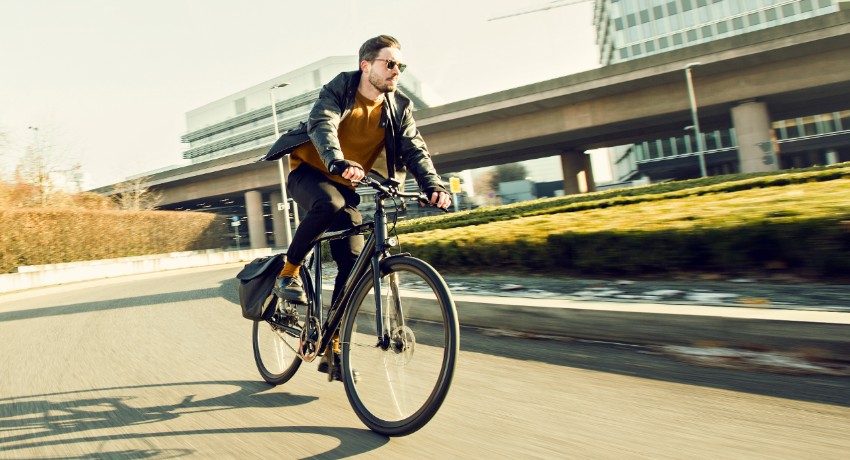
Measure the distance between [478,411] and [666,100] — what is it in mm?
27069

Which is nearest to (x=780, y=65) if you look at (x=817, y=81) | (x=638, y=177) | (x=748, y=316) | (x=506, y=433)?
(x=817, y=81)

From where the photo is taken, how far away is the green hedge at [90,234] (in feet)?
66.0

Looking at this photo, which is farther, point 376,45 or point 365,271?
point 376,45

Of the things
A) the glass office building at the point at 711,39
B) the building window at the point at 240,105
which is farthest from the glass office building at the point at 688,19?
the building window at the point at 240,105

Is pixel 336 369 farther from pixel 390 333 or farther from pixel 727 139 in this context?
pixel 727 139

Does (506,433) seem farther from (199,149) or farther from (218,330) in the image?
(199,149)

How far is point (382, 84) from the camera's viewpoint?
9.91 ft

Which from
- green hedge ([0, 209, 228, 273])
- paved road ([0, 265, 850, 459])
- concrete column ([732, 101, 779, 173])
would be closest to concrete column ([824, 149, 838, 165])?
concrete column ([732, 101, 779, 173])

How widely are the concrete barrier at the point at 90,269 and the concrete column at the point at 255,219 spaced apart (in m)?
11.9

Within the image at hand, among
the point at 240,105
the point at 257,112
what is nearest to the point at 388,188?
the point at 257,112

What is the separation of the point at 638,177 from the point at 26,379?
7846 centimetres

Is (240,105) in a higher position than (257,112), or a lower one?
higher

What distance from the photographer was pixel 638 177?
74.5 meters

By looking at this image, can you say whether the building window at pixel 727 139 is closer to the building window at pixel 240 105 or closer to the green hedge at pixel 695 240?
the green hedge at pixel 695 240
